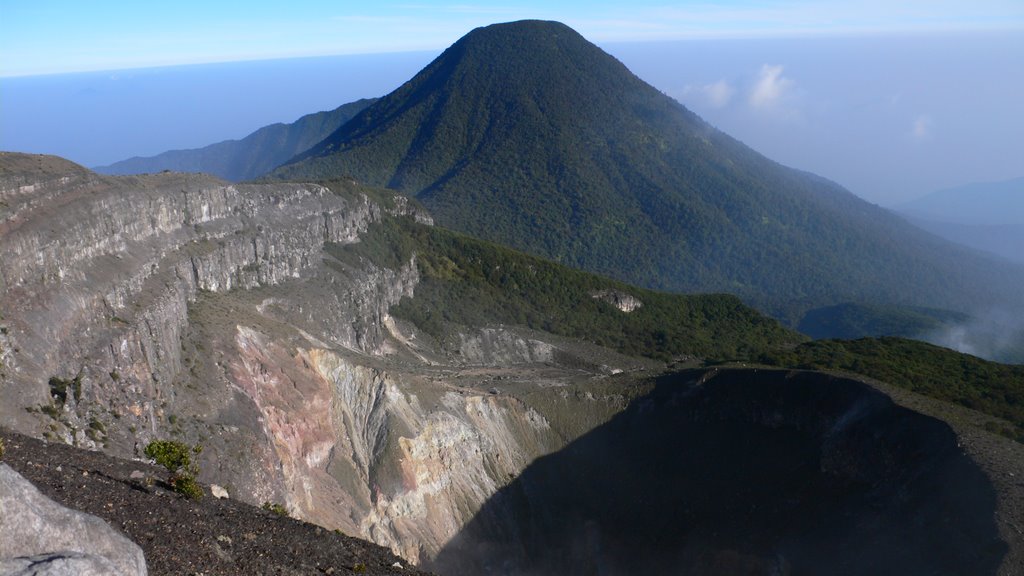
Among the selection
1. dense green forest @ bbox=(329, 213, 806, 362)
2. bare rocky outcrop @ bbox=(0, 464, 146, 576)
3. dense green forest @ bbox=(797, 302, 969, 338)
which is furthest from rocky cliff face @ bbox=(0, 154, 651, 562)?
dense green forest @ bbox=(797, 302, 969, 338)

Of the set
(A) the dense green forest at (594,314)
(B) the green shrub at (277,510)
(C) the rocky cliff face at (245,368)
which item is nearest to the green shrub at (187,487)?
(B) the green shrub at (277,510)

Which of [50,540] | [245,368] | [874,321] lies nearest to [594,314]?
[245,368]

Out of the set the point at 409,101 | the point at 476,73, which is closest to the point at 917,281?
the point at 476,73

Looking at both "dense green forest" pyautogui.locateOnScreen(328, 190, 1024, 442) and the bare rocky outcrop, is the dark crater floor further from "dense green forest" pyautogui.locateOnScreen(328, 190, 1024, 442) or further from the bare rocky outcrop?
the bare rocky outcrop

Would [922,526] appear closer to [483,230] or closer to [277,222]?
[277,222]

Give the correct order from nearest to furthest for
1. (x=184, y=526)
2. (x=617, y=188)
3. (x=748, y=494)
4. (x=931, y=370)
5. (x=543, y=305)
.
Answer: (x=184, y=526)
(x=748, y=494)
(x=931, y=370)
(x=543, y=305)
(x=617, y=188)

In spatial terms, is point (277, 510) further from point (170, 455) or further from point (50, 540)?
point (50, 540)

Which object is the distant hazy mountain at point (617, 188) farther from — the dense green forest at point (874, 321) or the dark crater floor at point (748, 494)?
the dark crater floor at point (748, 494)

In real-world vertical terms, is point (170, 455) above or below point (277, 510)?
above

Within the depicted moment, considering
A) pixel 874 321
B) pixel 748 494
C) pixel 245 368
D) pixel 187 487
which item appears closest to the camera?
pixel 187 487
